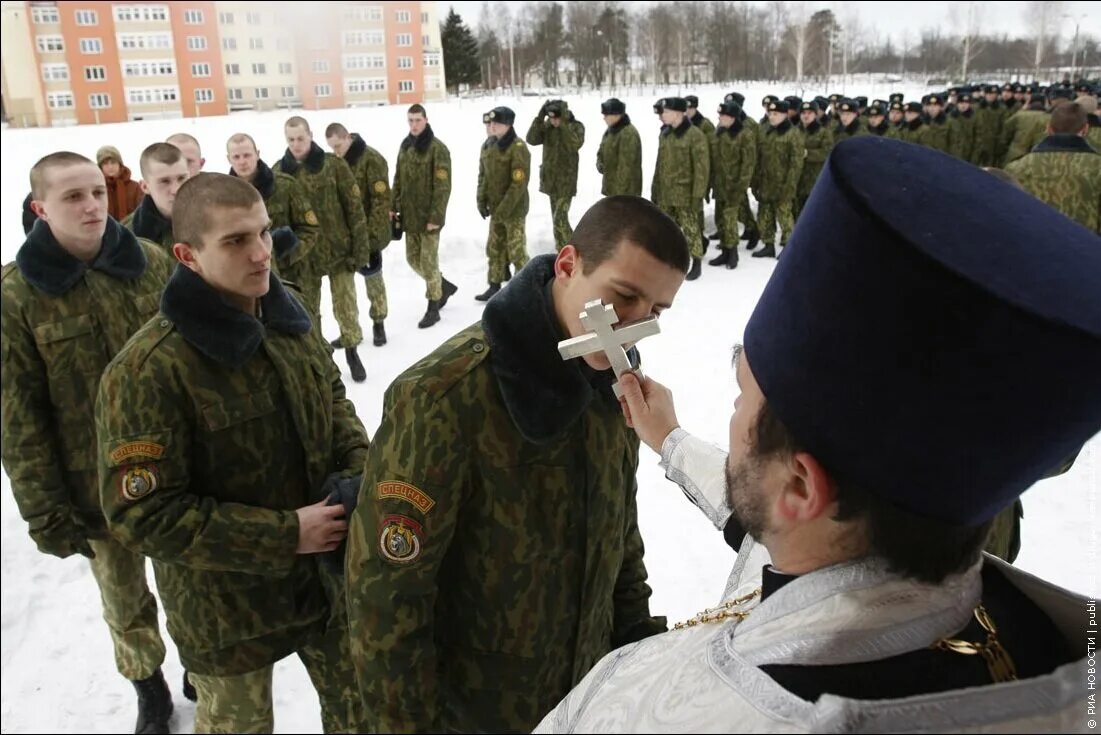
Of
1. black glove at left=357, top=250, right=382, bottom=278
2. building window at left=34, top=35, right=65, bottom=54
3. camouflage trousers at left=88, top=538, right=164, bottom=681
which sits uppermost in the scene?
building window at left=34, top=35, right=65, bottom=54

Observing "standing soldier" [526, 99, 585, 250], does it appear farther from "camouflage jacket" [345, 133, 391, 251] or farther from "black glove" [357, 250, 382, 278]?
"black glove" [357, 250, 382, 278]

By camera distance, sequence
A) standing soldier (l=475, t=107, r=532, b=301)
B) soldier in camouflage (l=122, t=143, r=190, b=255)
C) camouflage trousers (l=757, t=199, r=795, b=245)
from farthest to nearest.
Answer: camouflage trousers (l=757, t=199, r=795, b=245)
standing soldier (l=475, t=107, r=532, b=301)
soldier in camouflage (l=122, t=143, r=190, b=255)

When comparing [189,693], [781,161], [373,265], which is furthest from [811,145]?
[189,693]

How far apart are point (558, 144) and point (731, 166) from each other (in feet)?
7.37

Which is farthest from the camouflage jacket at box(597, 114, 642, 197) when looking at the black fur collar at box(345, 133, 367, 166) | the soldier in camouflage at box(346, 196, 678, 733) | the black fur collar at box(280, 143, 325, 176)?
the soldier in camouflage at box(346, 196, 678, 733)

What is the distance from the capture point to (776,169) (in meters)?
10.0

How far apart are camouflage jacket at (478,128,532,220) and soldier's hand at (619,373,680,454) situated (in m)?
6.40

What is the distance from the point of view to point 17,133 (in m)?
16.3

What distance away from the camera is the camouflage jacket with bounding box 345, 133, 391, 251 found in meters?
6.72

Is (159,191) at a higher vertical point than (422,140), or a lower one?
lower

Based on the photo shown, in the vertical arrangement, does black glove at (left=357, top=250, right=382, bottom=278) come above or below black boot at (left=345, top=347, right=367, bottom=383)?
above

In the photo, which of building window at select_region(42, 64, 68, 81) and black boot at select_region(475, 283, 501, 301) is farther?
building window at select_region(42, 64, 68, 81)

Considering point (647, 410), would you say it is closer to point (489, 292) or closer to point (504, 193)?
point (504, 193)

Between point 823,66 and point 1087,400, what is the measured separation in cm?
5128
